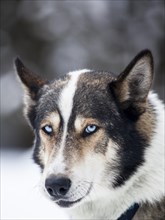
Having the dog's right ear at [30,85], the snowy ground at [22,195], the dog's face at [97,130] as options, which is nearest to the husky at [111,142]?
the dog's face at [97,130]

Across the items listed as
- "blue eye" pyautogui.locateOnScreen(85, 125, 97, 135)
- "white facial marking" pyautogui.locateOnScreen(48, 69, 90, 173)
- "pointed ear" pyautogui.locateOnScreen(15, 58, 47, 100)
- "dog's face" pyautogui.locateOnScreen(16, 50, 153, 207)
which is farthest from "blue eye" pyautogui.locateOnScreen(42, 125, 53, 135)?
"pointed ear" pyautogui.locateOnScreen(15, 58, 47, 100)

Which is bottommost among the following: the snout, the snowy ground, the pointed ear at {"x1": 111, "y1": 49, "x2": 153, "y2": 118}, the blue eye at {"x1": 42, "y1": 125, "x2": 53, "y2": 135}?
the snowy ground

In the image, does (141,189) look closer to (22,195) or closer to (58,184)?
(58,184)

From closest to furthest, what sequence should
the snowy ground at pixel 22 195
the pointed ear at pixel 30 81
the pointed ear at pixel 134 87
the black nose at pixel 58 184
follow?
the black nose at pixel 58 184
the pointed ear at pixel 134 87
the pointed ear at pixel 30 81
the snowy ground at pixel 22 195

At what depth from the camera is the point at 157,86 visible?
13.4 metres

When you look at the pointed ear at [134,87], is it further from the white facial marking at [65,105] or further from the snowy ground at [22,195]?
the snowy ground at [22,195]

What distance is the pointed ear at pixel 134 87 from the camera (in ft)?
12.8

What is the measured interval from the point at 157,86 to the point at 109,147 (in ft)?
31.6

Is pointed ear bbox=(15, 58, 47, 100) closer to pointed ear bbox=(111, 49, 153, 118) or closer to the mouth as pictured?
pointed ear bbox=(111, 49, 153, 118)

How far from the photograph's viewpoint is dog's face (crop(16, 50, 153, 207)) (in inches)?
148

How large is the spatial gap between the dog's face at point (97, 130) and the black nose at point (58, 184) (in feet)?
0.03

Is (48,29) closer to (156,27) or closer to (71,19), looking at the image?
(71,19)

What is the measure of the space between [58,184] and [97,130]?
44cm

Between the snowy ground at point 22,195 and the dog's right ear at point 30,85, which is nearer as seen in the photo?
the dog's right ear at point 30,85
